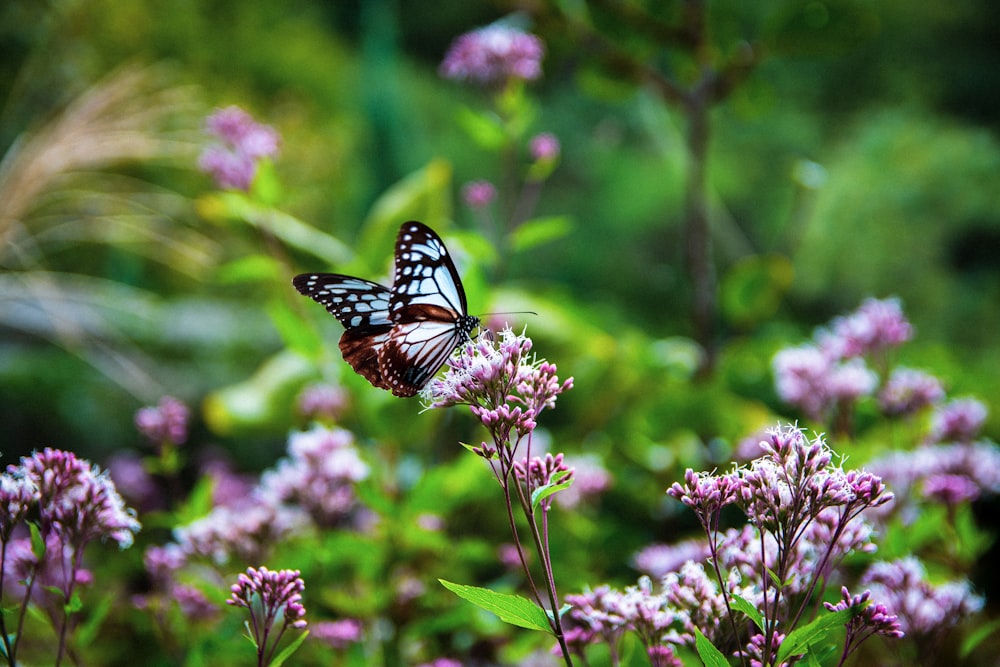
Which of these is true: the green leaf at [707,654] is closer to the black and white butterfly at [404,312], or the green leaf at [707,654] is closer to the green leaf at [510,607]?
the green leaf at [510,607]

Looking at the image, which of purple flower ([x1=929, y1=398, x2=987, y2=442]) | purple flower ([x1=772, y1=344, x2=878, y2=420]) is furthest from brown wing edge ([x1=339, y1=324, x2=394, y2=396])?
purple flower ([x1=929, y1=398, x2=987, y2=442])

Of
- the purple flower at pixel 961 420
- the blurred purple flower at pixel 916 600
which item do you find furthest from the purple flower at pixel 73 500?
the purple flower at pixel 961 420

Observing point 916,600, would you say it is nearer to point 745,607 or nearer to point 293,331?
point 745,607

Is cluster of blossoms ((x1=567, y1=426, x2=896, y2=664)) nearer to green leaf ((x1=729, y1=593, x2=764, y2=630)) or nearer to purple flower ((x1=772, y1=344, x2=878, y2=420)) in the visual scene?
green leaf ((x1=729, y1=593, x2=764, y2=630))

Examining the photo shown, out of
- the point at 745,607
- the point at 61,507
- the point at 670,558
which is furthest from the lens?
the point at 670,558

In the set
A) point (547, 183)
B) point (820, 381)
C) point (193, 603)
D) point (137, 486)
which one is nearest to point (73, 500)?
point (193, 603)

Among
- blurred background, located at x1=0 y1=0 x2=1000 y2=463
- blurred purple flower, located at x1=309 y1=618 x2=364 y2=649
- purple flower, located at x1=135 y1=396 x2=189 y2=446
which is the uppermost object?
blurred background, located at x1=0 y1=0 x2=1000 y2=463
